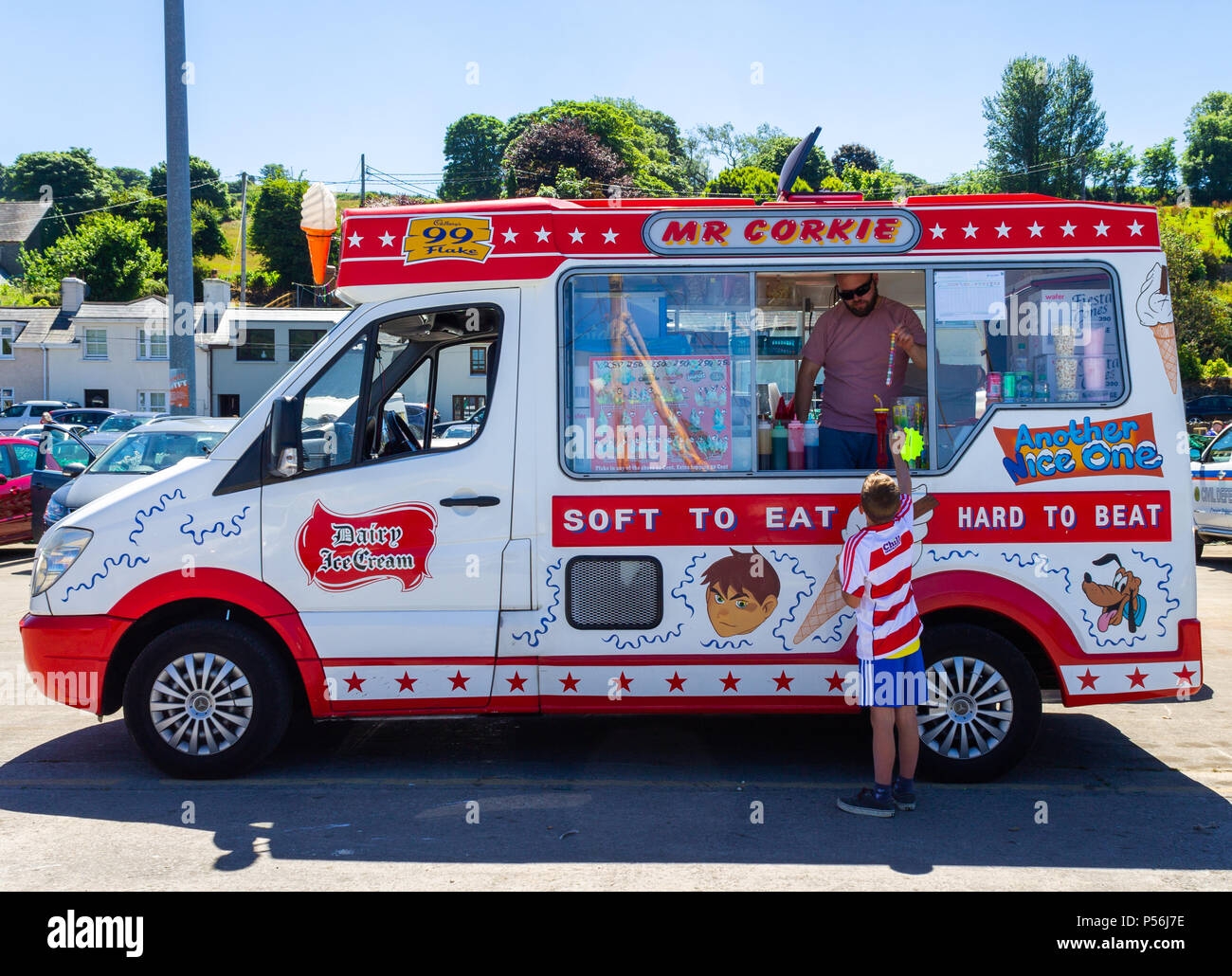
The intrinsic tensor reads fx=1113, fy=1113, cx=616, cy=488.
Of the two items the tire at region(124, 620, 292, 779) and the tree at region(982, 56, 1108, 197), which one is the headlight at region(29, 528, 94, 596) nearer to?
the tire at region(124, 620, 292, 779)

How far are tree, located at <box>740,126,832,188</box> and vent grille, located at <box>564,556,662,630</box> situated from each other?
73417mm

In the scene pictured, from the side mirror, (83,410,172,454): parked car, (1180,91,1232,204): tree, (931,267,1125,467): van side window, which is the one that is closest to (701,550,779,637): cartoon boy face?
(931,267,1125,467): van side window

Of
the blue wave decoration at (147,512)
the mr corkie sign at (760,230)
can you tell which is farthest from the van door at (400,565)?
the mr corkie sign at (760,230)

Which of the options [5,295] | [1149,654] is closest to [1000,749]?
[1149,654]

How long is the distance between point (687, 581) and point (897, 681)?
1.13 m

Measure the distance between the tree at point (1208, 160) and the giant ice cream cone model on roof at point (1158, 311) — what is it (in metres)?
97.3

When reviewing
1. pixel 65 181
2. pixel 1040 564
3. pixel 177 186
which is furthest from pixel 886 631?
pixel 65 181

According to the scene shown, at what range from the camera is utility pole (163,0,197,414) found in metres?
13.9

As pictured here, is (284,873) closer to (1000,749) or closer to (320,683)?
(320,683)

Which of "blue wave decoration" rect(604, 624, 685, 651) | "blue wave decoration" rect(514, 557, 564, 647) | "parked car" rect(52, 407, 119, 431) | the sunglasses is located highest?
"parked car" rect(52, 407, 119, 431)

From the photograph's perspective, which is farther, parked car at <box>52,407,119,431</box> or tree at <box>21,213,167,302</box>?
tree at <box>21,213,167,302</box>

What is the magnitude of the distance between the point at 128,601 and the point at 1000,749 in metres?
4.45

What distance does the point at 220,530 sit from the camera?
5594 mm

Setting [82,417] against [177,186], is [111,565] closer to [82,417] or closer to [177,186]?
[177,186]
